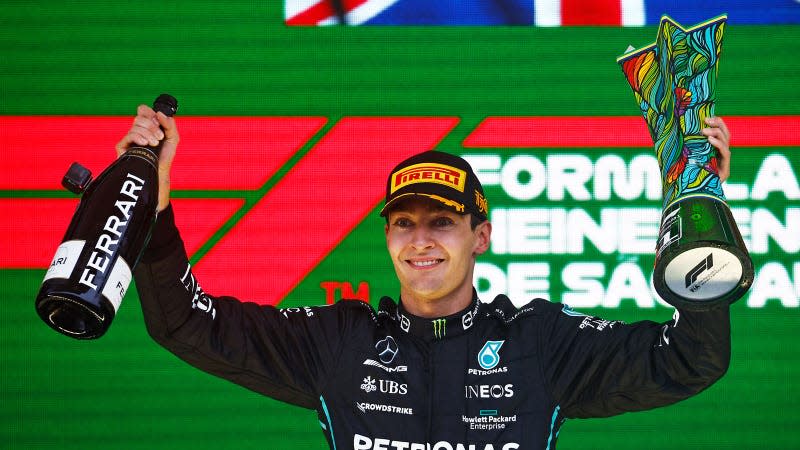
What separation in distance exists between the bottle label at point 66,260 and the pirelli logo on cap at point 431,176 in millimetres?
678

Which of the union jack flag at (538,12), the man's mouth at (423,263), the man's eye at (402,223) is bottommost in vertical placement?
the man's mouth at (423,263)

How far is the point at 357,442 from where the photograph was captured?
2.06 m

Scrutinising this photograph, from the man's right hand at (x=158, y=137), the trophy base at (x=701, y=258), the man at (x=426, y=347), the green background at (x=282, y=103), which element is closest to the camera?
the trophy base at (x=701, y=258)

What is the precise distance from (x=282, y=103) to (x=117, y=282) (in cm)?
161

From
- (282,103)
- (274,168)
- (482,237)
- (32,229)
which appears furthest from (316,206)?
(482,237)

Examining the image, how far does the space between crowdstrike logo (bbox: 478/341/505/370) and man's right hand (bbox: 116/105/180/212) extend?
2.23ft

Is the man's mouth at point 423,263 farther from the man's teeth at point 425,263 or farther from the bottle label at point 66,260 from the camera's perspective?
the bottle label at point 66,260

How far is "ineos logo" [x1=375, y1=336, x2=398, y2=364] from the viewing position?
6.98 feet

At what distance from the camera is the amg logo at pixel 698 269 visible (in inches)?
67.3

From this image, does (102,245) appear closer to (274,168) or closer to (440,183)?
(440,183)

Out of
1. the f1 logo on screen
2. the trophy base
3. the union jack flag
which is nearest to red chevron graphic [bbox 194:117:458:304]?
the f1 logo on screen

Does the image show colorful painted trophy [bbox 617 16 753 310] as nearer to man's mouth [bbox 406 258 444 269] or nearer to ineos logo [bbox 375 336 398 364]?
man's mouth [bbox 406 258 444 269]

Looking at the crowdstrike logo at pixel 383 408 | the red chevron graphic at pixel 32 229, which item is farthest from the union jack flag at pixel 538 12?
the crowdstrike logo at pixel 383 408

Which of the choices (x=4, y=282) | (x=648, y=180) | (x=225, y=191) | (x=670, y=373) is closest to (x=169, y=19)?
(x=225, y=191)
